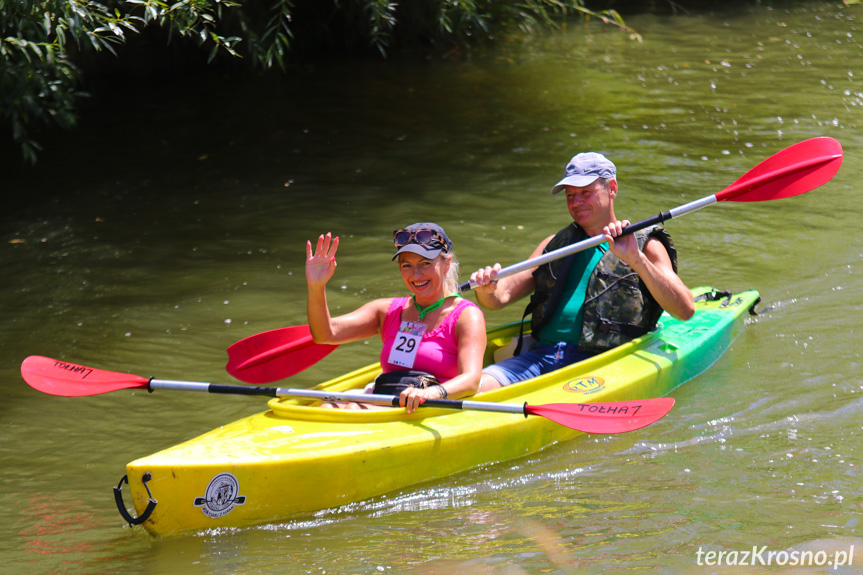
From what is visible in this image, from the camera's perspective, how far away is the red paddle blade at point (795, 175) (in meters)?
5.07

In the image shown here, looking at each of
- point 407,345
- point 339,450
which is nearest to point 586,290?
point 407,345

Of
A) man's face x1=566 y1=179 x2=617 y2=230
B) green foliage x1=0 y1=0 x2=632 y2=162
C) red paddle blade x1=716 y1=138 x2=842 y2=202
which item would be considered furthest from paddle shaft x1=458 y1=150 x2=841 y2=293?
green foliage x1=0 y1=0 x2=632 y2=162

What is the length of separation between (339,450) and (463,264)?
10.3 ft

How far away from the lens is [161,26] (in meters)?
7.66

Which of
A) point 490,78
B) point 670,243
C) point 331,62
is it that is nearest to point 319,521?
point 670,243

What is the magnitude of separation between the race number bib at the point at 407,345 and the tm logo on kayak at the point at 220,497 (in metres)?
0.92

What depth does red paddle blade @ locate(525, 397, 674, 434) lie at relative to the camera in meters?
3.91

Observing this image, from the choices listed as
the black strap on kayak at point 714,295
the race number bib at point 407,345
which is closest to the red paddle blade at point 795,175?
the black strap on kayak at point 714,295

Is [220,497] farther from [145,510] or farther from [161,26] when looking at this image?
[161,26]

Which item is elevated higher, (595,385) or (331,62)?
(331,62)

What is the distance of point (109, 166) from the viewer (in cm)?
948

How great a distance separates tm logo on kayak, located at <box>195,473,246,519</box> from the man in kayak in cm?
136

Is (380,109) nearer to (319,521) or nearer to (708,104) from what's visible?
(708,104)

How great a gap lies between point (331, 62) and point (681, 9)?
660 cm
